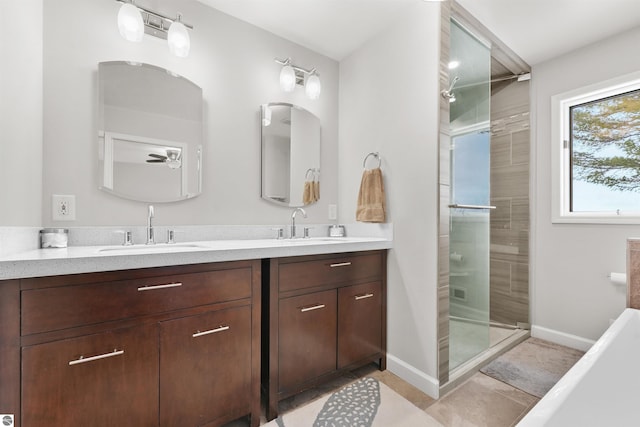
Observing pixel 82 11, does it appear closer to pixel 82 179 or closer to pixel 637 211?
pixel 82 179

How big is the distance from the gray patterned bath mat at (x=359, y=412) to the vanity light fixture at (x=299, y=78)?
2053 millimetres

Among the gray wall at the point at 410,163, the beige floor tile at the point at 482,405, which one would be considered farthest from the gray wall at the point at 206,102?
the beige floor tile at the point at 482,405

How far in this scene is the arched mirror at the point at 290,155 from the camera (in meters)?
2.06

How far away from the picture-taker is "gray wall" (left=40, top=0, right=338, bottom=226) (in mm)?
1421

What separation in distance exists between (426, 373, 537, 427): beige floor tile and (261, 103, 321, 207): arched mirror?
1.57 meters

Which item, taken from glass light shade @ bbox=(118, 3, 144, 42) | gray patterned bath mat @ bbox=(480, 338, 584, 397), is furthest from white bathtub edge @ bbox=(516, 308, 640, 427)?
glass light shade @ bbox=(118, 3, 144, 42)

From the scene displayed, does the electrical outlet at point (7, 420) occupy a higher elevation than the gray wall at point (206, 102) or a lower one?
lower

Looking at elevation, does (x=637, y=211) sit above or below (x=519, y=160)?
below

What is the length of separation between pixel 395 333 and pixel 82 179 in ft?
6.71

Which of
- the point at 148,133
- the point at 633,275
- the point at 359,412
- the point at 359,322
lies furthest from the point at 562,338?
the point at 148,133

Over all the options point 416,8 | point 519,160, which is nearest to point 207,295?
point 416,8

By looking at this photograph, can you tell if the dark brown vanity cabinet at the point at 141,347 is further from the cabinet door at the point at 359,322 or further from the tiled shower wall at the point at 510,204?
the tiled shower wall at the point at 510,204

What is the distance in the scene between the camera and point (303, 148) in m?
2.25

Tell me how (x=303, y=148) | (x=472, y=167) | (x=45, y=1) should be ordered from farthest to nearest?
(x=303, y=148) < (x=472, y=167) < (x=45, y=1)
